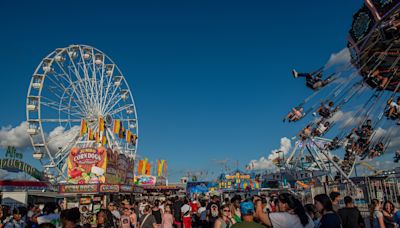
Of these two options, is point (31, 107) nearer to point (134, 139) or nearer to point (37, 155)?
point (37, 155)

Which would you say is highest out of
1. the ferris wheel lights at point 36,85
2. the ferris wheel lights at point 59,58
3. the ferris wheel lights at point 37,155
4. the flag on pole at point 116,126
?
the ferris wheel lights at point 59,58

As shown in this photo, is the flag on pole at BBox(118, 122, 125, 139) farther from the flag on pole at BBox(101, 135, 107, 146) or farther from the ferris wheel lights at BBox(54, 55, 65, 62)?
the ferris wheel lights at BBox(54, 55, 65, 62)

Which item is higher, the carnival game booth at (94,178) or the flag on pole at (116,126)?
the flag on pole at (116,126)

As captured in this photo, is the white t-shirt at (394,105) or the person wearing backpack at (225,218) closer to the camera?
the person wearing backpack at (225,218)

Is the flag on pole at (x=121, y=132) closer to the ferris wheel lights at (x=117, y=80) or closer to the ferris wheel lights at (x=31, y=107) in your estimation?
the ferris wheel lights at (x=117, y=80)

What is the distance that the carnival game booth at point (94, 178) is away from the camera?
1808 centimetres

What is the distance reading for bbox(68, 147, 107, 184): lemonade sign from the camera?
2181 cm

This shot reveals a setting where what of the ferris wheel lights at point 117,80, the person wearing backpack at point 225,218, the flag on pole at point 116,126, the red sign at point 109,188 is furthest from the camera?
the ferris wheel lights at point 117,80

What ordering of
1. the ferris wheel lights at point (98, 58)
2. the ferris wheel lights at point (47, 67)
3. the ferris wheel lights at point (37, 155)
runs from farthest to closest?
the ferris wheel lights at point (98, 58), the ferris wheel lights at point (47, 67), the ferris wheel lights at point (37, 155)

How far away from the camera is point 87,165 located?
2220 centimetres

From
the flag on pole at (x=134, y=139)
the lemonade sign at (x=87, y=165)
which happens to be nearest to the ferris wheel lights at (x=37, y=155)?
the lemonade sign at (x=87, y=165)

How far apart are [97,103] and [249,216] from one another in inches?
1231

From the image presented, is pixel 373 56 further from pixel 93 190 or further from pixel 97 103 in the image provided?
pixel 97 103

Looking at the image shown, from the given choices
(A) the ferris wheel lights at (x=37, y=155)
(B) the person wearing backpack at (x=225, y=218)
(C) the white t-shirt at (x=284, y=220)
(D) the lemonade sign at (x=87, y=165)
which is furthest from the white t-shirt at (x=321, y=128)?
(A) the ferris wheel lights at (x=37, y=155)
